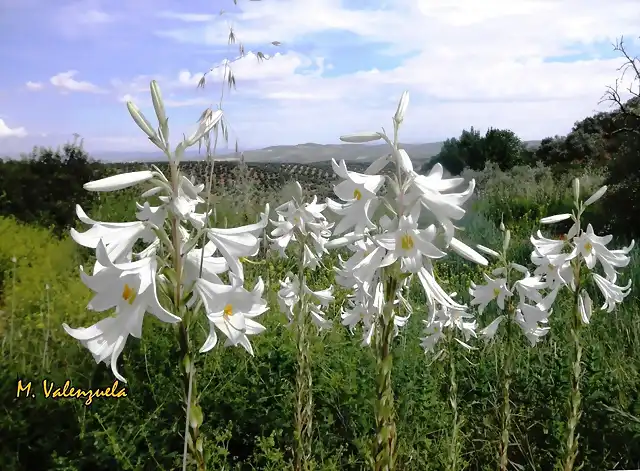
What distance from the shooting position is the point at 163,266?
3.57ft

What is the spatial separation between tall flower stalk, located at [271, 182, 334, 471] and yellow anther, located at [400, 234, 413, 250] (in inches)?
44.3

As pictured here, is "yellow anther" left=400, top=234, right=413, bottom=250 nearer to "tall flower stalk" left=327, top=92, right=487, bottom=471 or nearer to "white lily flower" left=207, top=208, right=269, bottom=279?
"tall flower stalk" left=327, top=92, right=487, bottom=471

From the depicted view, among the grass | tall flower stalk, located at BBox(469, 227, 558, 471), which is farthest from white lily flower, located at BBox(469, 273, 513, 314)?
the grass

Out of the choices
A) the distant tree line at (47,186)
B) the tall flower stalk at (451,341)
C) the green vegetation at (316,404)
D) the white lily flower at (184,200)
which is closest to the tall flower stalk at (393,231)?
the white lily flower at (184,200)

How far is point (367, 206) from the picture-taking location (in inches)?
52.9

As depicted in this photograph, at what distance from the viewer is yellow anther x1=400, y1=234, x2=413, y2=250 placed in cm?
124

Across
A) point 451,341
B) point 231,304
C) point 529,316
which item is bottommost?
point 451,341

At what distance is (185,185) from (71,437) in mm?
1990

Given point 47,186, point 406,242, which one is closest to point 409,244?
point 406,242

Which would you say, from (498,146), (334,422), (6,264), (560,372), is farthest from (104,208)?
(498,146)

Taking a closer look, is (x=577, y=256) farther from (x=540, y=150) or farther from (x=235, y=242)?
(x=540, y=150)

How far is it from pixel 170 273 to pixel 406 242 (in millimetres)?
491

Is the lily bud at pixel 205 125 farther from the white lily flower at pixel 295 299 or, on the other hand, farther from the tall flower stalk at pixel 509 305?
the white lily flower at pixel 295 299

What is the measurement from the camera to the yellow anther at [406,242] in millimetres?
1242
